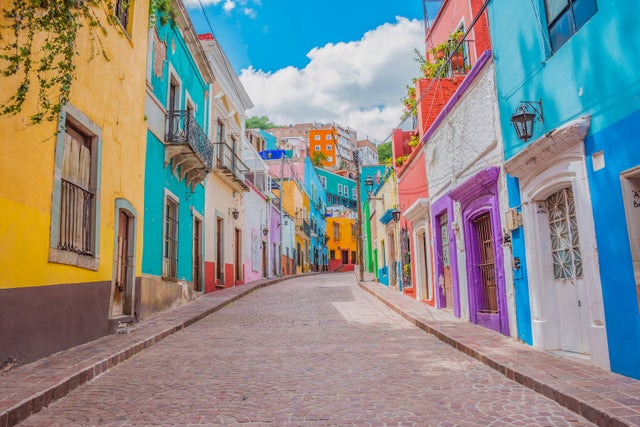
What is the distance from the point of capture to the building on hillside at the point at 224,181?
16266mm

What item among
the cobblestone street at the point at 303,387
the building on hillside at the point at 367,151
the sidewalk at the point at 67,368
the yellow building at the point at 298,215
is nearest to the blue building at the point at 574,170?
the cobblestone street at the point at 303,387

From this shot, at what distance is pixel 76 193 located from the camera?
7492 mm

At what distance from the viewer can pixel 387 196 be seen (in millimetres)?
20469

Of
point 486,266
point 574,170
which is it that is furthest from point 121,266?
point 574,170

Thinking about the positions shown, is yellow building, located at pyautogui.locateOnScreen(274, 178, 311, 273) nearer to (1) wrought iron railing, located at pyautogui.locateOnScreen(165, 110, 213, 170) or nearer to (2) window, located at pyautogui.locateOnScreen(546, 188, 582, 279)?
(1) wrought iron railing, located at pyautogui.locateOnScreen(165, 110, 213, 170)

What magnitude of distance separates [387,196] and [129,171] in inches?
496

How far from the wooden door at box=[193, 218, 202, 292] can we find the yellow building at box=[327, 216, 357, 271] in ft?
132

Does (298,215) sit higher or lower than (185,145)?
higher

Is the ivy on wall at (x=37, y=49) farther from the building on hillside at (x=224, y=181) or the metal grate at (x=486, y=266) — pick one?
the building on hillside at (x=224, y=181)

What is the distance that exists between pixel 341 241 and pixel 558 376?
5160 centimetres

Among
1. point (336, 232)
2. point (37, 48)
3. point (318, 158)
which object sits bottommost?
point (37, 48)

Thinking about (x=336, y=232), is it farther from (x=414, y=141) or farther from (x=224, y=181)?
(x=414, y=141)

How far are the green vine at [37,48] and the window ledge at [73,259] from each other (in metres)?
1.71

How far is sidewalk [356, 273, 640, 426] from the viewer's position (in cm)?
410
